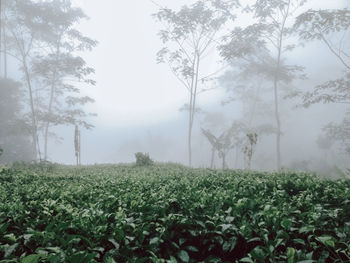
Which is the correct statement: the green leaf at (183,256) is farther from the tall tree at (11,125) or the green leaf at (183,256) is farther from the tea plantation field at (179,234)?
the tall tree at (11,125)

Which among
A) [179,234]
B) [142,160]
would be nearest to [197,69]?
[142,160]

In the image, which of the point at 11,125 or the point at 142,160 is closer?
the point at 142,160

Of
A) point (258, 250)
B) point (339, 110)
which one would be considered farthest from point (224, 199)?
point (339, 110)

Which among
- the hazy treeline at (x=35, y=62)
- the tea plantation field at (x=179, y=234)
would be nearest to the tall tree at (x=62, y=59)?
the hazy treeline at (x=35, y=62)

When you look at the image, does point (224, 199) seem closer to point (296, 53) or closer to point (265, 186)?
point (265, 186)

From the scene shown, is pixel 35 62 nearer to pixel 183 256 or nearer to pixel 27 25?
pixel 27 25

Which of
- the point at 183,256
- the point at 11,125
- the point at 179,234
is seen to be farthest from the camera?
the point at 11,125

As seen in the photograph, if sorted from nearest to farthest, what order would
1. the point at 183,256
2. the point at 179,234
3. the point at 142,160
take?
the point at 183,256
the point at 179,234
the point at 142,160

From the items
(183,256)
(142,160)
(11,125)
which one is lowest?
(183,256)

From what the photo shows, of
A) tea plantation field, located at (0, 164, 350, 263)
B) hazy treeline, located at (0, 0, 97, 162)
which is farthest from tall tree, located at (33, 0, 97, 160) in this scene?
tea plantation field, located at (0, 164, 350, 263)

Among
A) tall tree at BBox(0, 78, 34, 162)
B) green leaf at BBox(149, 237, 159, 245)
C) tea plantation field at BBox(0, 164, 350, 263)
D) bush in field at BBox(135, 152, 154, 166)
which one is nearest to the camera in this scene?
tea plantation field at BBox(0, 164, 350, 263)

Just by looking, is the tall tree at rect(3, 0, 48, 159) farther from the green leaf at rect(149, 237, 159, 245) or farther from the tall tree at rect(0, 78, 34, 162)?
the green leaf at rect(149, 237, 159, 245)

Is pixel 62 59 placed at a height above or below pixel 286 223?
above

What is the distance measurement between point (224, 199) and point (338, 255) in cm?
113
